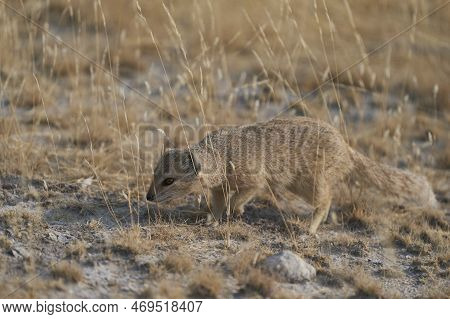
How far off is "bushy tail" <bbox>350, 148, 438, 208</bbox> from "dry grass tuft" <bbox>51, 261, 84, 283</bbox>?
3.52 metres

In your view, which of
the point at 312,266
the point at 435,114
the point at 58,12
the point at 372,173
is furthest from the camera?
the point at 58,12

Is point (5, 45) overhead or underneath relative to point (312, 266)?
overhead

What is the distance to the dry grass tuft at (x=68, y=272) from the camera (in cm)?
490

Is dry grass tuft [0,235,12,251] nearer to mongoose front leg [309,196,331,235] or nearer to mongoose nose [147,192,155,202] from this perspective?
mongoose nose [147,192,155,202]

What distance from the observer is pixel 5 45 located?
8.77 m

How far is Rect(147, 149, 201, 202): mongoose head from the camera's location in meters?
6.26

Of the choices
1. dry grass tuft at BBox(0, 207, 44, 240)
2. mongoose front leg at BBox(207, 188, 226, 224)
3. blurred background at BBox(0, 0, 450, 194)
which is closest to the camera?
dry grass tuft at BBox(0, 207, 44, 240)

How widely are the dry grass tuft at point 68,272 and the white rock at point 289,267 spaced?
5.24 ft

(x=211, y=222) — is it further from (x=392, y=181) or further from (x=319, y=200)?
(x=392, y=181)

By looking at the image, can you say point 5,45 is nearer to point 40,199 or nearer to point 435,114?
point 40,199

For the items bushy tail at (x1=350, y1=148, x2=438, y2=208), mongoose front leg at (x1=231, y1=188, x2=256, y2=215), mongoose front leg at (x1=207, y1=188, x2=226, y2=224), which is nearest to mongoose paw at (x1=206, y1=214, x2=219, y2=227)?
mongoose front leg at (x1=207, y1=188, x2=226, y2=224)

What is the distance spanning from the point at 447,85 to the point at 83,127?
6388 millimetres

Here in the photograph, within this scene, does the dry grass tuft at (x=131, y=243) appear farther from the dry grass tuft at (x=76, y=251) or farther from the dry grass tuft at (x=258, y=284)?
the dry grass tuft at (x=258, y=284)

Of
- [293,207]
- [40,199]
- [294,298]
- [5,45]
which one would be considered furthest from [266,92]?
[294,298]
